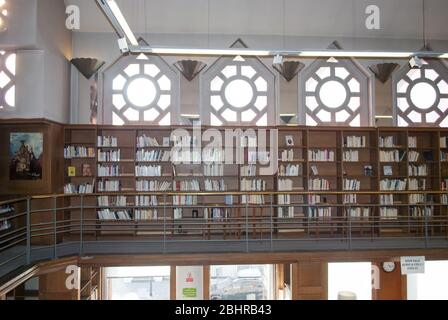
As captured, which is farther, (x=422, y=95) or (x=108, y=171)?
(x=422, y=95)

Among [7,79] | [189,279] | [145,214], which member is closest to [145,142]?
[145,214]

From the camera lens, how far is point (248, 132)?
778 cm

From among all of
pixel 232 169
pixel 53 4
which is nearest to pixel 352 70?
pixel 232 169

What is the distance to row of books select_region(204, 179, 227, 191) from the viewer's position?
25.3 ft

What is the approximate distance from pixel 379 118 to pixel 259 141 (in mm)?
2671

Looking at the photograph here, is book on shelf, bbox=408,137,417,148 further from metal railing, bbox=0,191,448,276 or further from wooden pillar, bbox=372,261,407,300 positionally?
wooden pillar, bbox=372,261,407,300

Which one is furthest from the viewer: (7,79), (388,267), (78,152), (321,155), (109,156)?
(321,155)

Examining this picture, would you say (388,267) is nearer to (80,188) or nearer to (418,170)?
(418,170)

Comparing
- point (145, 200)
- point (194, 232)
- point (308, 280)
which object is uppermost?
point (145, 200)

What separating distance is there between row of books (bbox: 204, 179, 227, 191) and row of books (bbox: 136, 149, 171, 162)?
931mm

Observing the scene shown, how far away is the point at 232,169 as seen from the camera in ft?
25.9

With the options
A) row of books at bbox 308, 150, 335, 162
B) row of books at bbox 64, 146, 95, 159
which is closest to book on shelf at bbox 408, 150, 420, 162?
row of books at bbox 308, 150, 335, 162

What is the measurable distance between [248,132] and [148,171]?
217cm
